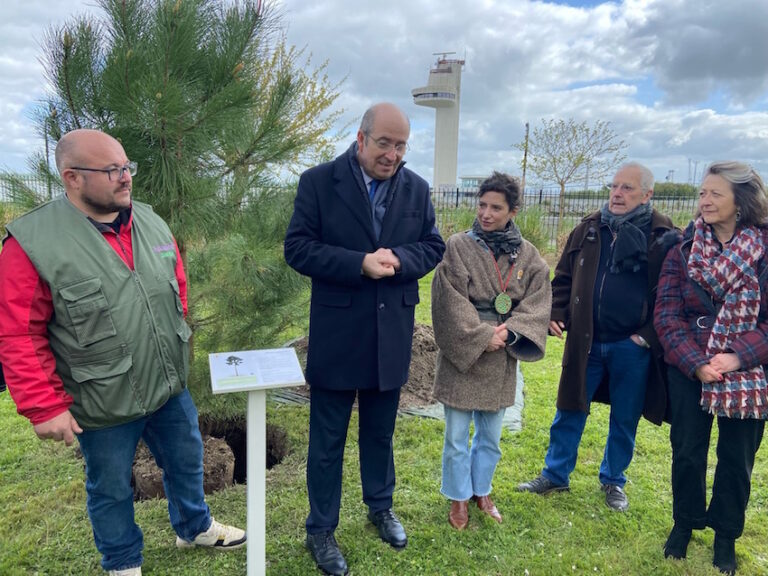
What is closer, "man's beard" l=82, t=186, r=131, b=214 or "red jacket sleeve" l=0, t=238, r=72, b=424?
"red jacket sleeve" l=0, t=238, r=72, b=424

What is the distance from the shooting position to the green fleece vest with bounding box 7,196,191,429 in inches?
74.9

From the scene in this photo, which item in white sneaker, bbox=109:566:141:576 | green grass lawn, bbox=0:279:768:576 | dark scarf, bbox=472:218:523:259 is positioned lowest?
green grass lawn, bbox=0:279:768:576

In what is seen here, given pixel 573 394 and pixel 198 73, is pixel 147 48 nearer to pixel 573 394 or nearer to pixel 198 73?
pixel 198 73

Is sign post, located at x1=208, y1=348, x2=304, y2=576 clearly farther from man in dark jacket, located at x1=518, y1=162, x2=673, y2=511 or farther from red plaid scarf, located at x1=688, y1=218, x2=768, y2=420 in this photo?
red plaid scarf, located at x1=688, y1=218, x2=768, y2=420

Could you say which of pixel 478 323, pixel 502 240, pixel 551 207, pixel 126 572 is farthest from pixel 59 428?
pixel 551 207

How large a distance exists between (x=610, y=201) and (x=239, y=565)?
266 cm

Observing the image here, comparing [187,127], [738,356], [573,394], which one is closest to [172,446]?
[187,127]

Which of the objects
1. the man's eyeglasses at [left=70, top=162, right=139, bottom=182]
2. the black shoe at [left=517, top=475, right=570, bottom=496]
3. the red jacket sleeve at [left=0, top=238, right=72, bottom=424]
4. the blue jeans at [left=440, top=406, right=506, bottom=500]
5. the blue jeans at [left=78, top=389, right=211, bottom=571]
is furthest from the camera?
the black shoe at [left=517, top=475, right=570, bottom=496]

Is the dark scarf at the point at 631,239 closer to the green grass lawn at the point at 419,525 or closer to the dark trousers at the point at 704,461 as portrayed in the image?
the dark trousers at the point at 704,461

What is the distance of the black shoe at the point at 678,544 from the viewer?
8.67 ft

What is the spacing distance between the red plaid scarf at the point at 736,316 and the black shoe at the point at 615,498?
981 millimetres

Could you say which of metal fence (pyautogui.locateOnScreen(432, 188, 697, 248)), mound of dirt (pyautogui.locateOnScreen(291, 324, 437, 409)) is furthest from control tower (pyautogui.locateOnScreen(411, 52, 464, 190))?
mound of dirt (pyautogui.locateOnScreen(291, 324, 437, 409))

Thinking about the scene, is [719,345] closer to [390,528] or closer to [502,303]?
[502,303]

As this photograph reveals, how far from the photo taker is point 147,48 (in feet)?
8.67
